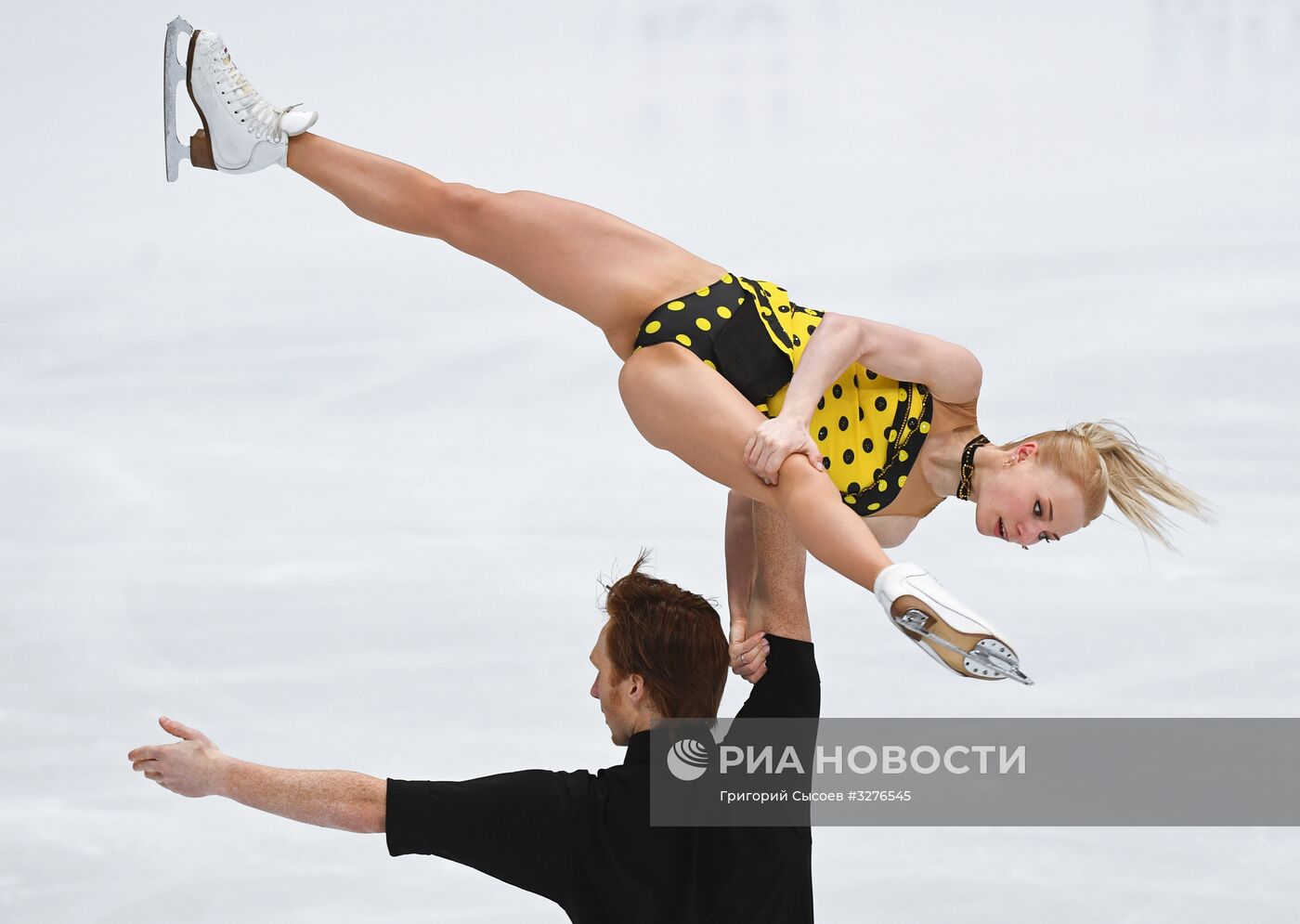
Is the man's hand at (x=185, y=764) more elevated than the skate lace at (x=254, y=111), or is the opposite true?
the skate lace at (x=254, y=111)

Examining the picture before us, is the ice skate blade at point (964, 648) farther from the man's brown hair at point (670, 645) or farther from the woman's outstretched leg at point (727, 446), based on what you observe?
the man's brown hair at point (670, 645)

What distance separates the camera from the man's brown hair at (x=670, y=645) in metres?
2.57

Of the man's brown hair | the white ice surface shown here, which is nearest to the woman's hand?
the man's brown hair

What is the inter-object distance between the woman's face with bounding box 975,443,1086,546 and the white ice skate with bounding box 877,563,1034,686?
596 millimetres

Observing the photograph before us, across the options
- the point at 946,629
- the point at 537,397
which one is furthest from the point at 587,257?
the point at 537,397

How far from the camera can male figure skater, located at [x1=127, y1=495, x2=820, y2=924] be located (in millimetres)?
2432

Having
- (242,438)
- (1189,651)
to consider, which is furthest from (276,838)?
(1189,651)

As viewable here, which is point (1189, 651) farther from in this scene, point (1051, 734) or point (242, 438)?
point (242, 438)

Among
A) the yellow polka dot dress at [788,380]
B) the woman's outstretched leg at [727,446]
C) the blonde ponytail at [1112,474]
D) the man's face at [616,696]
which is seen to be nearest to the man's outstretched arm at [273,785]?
the man's face at [616,696]

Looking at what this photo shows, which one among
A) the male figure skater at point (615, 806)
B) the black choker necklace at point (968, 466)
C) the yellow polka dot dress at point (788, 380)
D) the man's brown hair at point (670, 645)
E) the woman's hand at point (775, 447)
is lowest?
the male figure skater at point (615, 806)

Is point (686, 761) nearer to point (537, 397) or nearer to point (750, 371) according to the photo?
point (750, 371)

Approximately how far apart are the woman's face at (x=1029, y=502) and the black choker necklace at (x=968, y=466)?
8 centimetres

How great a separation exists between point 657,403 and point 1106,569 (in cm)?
221

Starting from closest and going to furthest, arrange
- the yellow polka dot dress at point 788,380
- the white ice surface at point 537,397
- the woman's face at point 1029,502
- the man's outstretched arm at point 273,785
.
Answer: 1. the man's outstretched arm at point 273,785
2. the woman's face at point 1029,502
3. the yellow polka dot dress at point 788,380
4. the white ice surface at point 537,397
